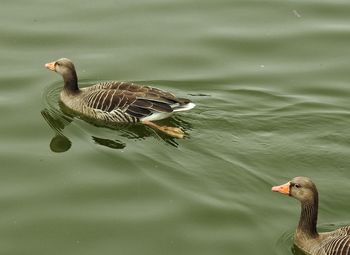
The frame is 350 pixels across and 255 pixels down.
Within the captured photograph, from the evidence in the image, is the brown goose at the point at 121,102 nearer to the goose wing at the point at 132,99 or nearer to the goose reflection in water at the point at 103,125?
the goose wing at the point at 132,99

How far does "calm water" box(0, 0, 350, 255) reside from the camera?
10.4m

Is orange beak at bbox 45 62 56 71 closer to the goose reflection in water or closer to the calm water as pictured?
the calm water

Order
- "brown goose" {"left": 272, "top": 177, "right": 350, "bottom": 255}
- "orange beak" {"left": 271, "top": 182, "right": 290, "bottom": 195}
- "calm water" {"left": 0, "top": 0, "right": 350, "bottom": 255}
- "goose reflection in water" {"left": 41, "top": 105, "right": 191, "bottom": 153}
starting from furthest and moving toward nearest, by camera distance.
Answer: "goose reflection in water" {"left": 41, "top": 105, "right": 191, "bottom": 153}
"calm water" {"left": 0, "top": 0, "right": 350, "bottom": 255}
"orange beak" {"left": 271, "top": 182, "right": 290, "bottom": 195}
"brown goose" {"left": 272, "top": 177, "right": 350, "bottom": 255}

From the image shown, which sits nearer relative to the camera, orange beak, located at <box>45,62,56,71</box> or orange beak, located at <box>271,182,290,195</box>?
orange beak, located at <box>271,182,290,195</box>

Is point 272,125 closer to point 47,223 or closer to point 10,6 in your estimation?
point 47,223

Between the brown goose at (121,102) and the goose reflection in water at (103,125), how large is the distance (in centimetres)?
12

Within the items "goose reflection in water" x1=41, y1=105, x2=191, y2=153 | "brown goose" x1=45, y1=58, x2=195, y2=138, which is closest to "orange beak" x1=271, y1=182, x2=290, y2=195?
"goose reflection in water" x1=41, y1=105, x2=191, y2=153

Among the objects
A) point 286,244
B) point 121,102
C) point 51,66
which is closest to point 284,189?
point 286,244

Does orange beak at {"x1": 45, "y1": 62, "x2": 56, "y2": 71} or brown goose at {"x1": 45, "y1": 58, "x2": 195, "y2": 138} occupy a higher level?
orange beak at {"x1": 45, "y1": 62, "x2": 56, "y2": 71}

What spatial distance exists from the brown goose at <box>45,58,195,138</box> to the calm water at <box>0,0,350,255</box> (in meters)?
0.25

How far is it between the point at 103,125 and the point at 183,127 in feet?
4.59

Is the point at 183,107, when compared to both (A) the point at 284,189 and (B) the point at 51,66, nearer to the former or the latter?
(B) the point at 51,66

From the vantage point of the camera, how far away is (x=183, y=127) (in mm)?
12836

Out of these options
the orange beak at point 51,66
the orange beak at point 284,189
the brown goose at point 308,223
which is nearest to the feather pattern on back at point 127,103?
the orange beak at point 51,66
